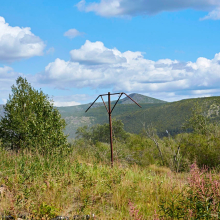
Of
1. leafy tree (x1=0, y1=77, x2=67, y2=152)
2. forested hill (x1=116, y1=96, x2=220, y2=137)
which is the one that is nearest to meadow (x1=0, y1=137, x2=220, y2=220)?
leafy tree (x1=0, y1=77, x2=67, y2=152)

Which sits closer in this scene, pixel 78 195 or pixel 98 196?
pixel 98 196

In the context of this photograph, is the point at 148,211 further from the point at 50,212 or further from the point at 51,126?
the point at 51,126

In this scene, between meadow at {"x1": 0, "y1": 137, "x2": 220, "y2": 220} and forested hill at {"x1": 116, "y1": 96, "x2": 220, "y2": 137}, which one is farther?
forested hill at {"x1": 116, "y1": 96, "x2": 220, "y2": 137}

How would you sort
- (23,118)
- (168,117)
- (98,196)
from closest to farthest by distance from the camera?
(98,196), (23,118), (168,117)

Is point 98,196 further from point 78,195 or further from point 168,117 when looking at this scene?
point 168,117

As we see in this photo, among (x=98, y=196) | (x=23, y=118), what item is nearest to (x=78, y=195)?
(x=98, y=196)

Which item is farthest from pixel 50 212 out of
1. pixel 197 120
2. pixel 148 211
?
pixel 197 120

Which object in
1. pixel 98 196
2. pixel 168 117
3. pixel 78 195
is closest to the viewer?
pixel 98 196

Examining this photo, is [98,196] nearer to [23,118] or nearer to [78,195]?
[78,195]

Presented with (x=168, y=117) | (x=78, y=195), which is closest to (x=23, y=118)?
(x=78, y=195)

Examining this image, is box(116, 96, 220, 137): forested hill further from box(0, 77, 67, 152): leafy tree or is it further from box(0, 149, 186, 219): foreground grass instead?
box(0, 149, 186, 219): foreground grass

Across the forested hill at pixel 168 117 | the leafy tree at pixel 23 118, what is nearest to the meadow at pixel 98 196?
the leafy tree at pixel 23 118

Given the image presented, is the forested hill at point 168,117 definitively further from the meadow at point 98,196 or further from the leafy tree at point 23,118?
the meadow at point 98,196

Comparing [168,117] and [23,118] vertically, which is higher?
[23,118]
